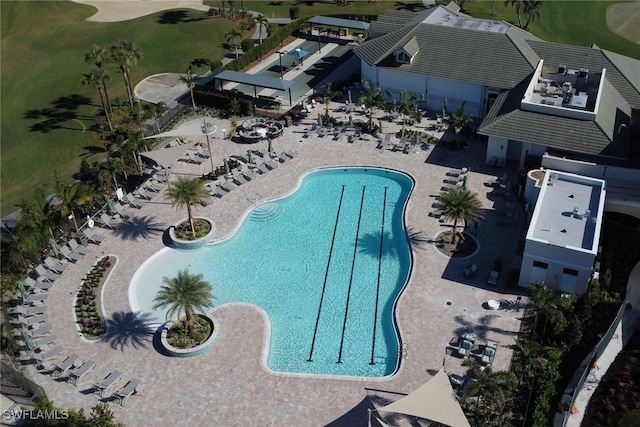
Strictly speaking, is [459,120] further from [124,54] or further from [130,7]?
[130,7]

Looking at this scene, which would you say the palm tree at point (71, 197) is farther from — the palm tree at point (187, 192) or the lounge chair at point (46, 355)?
the lounge chair at point (46, 355)

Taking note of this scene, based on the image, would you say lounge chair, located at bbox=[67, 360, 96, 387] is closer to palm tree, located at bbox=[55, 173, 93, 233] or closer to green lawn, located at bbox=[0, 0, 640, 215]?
palm tree, located at bbox=[55, 173, 93, 233]

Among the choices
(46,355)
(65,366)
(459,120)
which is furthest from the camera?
(459,120)

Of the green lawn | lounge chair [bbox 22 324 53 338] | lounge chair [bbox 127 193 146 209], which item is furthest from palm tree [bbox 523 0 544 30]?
lounge chair [bbox 22 324 53 338]

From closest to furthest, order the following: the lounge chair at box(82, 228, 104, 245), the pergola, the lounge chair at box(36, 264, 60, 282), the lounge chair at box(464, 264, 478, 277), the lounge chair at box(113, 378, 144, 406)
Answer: the lounge chair at box(113, 378, 144, 406), the lounge chair at box(464, 264, 478, 277), the lounge chair at box(36, 264, 60, 282), the lounge chair at box(82, 228, 104, 245), the pergola

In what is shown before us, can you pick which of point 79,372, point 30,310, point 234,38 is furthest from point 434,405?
point 234,38

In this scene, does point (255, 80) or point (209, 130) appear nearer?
point (209, 130)

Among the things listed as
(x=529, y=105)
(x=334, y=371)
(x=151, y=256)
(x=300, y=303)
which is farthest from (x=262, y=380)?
Answer: (x=529, y=105)
